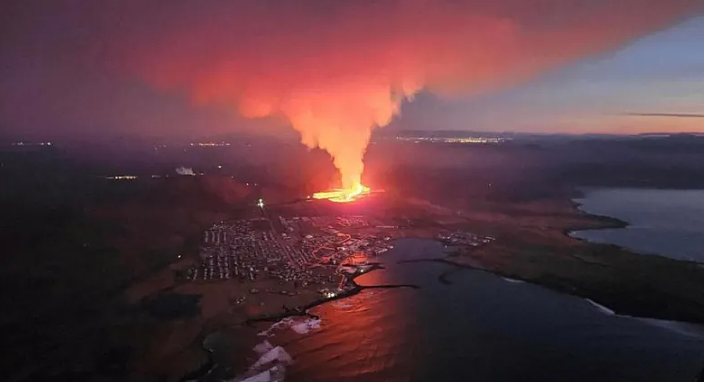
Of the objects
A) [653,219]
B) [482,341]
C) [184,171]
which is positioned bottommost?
[653,219]

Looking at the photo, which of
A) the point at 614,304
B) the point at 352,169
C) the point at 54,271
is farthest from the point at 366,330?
the point at 352,169

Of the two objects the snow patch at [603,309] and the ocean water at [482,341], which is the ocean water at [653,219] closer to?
→ the snow patch at [603,309]

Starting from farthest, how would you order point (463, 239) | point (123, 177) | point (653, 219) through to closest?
point (123, 177) < point (653, 219) < point (463, 239)

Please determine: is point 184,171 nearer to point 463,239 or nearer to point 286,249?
point 286,249

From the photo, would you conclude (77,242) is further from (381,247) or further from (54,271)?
(381,247)

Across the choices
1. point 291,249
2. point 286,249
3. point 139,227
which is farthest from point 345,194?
point 286,249
